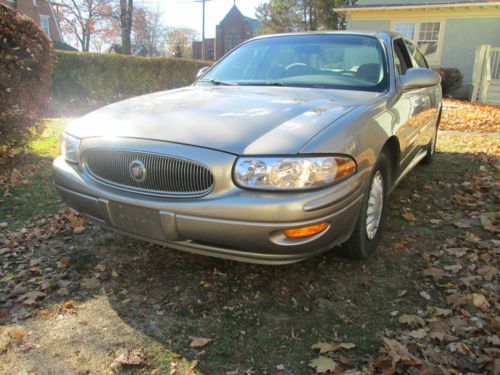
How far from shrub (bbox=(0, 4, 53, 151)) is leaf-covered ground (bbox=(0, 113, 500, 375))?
212cm

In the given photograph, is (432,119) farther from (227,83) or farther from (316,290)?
(316,290)

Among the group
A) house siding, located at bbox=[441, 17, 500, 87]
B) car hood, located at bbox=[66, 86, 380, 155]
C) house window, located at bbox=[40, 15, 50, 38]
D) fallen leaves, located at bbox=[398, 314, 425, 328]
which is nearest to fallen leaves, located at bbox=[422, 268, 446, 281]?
fallen leaves, located at bbox=[398, 314, 425, 328]

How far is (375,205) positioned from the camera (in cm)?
303

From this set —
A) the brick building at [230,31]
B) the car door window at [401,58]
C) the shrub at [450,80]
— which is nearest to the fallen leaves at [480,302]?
the car door window at [401,58]

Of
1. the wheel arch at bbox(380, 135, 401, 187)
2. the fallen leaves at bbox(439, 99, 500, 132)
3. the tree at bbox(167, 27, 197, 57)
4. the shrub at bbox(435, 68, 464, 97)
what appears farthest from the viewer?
the tree at bbox(167, 27, 197, 57)

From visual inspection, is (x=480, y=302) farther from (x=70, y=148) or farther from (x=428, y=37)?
(x=428, y=37)

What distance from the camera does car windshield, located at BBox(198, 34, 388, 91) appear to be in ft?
11.3

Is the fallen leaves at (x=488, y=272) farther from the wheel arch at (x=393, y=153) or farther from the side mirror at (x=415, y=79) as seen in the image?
the side mirror at (x=415, y=79)

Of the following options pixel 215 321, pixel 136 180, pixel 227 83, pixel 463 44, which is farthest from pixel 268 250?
pixel 463 44

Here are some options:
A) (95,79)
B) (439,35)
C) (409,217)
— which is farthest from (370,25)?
(409,217)

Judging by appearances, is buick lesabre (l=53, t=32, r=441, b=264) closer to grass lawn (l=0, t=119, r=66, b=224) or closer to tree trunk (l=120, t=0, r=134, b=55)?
grass lawn (l=0, t=119, r=66, b=224)

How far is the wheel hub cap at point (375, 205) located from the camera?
9.65 ft

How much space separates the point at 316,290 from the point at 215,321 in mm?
691

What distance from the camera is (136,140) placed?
2404 mm
